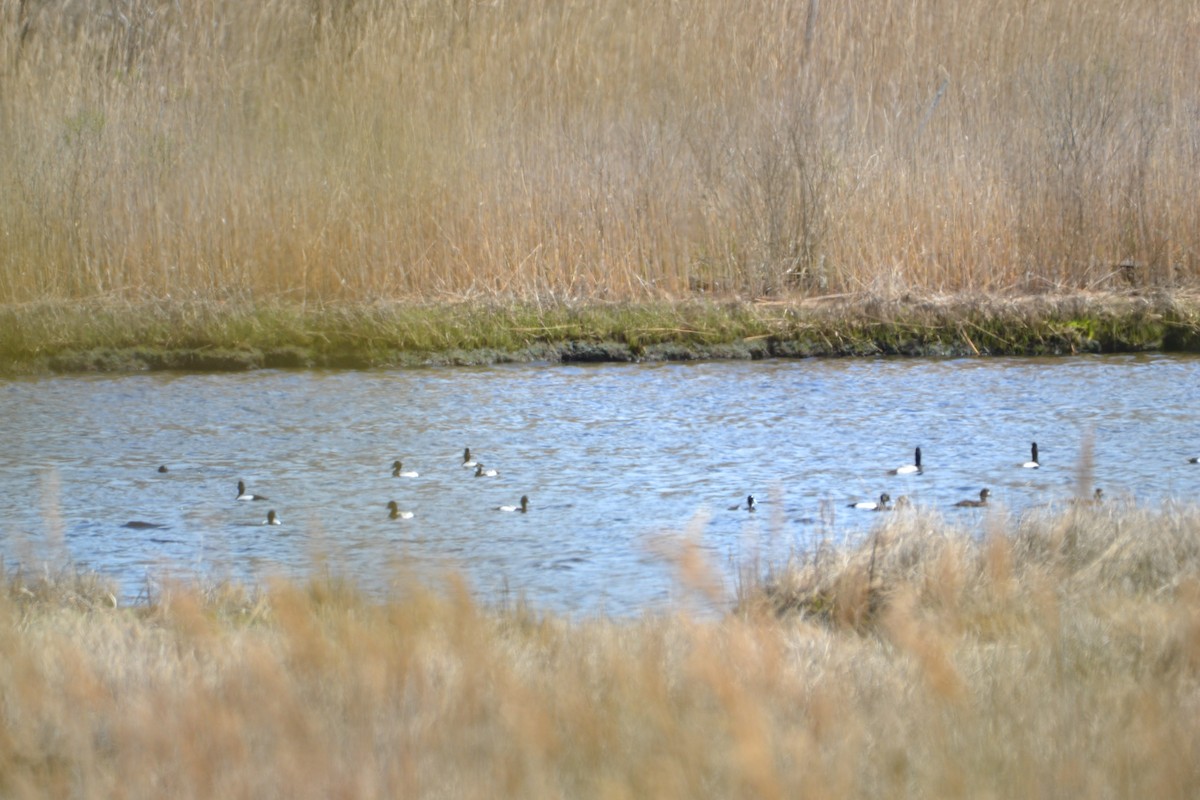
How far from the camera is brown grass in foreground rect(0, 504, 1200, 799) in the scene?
2703 millimetres

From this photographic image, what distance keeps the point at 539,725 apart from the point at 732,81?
8560 mm

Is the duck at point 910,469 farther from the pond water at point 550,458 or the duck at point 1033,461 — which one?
the duck at point 1033,461

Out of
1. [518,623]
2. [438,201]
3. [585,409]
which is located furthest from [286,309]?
[518,623]

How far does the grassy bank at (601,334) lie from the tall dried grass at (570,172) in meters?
0.44

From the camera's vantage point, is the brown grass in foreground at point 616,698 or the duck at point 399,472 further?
the duck at point 399,472

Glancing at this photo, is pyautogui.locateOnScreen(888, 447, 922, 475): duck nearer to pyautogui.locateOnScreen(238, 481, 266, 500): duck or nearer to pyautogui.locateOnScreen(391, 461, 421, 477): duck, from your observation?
pyautogui.locateOnScreen(391, 461, 421, 477): duck

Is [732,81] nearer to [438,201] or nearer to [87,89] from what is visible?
[438,201]

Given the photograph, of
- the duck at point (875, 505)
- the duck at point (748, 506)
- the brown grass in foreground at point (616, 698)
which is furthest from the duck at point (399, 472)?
the brown grass in foreground at point (616, 698)

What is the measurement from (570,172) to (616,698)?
24.8 feet

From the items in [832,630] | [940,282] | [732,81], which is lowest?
[832,630]

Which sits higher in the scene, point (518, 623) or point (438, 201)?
point (438, 201)

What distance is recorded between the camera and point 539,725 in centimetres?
277

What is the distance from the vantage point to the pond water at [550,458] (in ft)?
16.8

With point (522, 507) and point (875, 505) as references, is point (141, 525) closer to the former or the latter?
point (522, 507)
